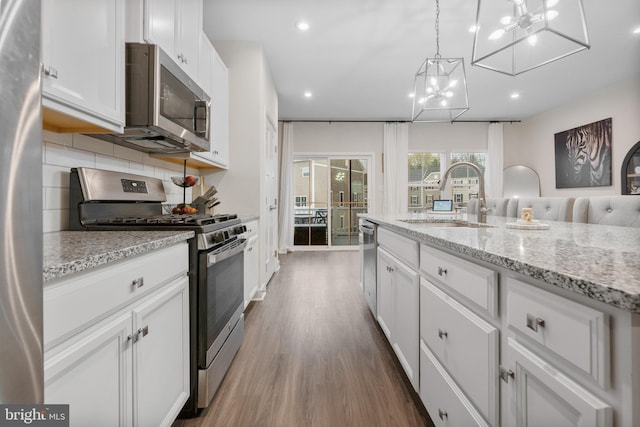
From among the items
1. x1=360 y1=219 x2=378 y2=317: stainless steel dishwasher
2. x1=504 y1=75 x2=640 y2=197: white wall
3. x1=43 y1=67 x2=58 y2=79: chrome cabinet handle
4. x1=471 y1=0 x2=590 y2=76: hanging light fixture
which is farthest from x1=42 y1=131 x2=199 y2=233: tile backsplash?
x1=504 y1=75 x2=640 y2=197: white wall

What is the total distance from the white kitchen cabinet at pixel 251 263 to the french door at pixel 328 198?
3.39 meters

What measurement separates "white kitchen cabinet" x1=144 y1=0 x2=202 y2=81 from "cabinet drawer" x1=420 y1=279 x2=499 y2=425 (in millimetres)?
1836

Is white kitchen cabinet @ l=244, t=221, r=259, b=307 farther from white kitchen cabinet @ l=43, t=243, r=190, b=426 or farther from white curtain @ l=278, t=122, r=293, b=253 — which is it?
white curtain @ l=278, t=122, r=293, b=253

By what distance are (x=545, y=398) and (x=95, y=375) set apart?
1073mm

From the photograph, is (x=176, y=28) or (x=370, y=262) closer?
(x=176, y=28)

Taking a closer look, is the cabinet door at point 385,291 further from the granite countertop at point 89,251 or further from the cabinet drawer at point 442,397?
the granite countertop at point 89,251

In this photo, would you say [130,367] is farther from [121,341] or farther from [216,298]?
[216,298]

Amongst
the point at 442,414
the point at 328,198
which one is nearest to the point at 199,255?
the point at 442,414

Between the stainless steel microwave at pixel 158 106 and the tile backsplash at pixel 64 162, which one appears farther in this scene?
the stainless steel microwave at pixel 158 106

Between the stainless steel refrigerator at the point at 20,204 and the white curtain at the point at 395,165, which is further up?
the white curtain at the point at 395,165

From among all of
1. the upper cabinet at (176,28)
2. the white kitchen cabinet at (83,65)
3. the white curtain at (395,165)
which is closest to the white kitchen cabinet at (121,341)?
the white kitchen cabinet at (83,65)

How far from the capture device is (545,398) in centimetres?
61

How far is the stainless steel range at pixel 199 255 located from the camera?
4.46ft

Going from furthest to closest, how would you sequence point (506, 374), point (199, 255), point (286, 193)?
1. point (286, 193)
2. point (199, 255)
3. point (506, 374)
